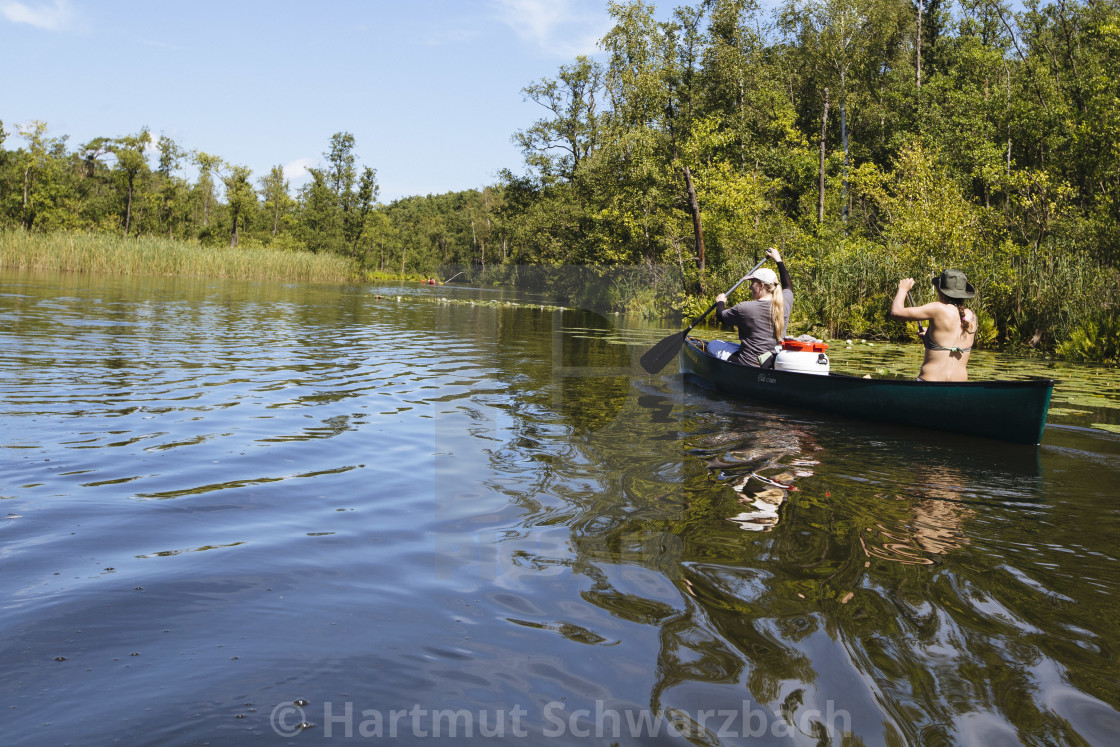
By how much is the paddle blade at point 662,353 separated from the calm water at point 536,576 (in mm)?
3804

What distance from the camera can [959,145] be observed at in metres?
31.6

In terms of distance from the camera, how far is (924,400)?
6.96 metres

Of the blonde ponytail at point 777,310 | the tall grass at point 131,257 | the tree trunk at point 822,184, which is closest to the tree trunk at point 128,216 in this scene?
the tall grass at point 131,257

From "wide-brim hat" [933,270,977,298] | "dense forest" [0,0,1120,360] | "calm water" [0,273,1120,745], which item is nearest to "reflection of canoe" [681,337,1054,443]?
"calm water" [0,273,1120,745]

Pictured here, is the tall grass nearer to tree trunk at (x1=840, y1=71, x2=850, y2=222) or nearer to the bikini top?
tree trunk at (x1=840, y1=71, x2=850, y2=222)

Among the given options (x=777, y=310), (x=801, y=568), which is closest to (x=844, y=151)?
(x=777, y=310)

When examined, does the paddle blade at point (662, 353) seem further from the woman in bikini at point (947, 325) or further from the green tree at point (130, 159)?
the green tree at point (130, 159)

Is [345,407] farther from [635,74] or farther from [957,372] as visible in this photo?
[635,74]

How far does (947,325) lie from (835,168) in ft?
107

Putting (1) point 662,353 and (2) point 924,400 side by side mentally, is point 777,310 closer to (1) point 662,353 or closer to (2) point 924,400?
(1) point 662,353

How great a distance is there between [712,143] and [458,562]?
26.7m

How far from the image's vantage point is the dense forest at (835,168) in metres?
18.7

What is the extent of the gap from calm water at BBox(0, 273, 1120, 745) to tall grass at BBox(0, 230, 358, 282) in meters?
30.0

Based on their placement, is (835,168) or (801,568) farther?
(835,168)
